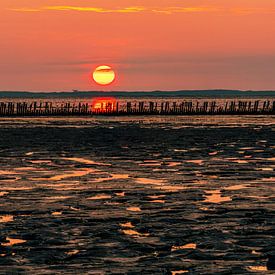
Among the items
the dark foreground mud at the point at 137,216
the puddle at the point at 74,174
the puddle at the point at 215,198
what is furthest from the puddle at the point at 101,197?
the puddle at the point at 74,174

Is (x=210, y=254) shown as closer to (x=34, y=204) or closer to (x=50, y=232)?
(x=50, y=232)

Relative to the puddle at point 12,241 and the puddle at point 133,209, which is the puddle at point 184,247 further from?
the puddle at point 133,209

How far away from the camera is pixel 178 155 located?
1981 inches

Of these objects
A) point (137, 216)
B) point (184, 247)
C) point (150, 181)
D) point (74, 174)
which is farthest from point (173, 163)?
point (184, 247)

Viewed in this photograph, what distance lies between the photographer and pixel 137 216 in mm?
23359

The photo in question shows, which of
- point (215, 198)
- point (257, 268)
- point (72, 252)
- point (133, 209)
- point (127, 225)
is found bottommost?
point (257, 268)

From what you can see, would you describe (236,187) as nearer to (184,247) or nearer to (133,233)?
(133,233)

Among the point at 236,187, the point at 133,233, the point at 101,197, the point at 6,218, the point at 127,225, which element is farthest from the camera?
the point at 236,187

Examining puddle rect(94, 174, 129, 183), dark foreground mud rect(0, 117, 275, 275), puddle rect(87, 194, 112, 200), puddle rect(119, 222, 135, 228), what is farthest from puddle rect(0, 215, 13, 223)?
puddle rect(94, 174, 129, 183)

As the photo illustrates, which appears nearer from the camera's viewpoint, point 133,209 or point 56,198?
point 133,209

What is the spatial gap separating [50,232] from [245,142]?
46509 millimetres

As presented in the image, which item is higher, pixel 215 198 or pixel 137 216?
pixel 215 198

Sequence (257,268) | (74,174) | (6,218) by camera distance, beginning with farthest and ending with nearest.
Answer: (74,174) < (6,218) < (257,268)

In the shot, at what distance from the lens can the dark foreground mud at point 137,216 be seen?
677 inches
